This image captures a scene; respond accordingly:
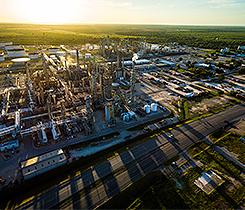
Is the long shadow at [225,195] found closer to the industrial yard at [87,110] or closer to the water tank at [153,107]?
the industrial yard at [87,110]

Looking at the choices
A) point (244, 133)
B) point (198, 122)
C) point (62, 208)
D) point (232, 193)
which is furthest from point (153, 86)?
point (62, 208)

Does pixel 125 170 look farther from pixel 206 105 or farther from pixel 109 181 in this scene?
pixel 206 105

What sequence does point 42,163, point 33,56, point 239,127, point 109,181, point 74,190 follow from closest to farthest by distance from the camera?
point 74,190
point 109,181
point 42,163
point 239,127
point 33,56

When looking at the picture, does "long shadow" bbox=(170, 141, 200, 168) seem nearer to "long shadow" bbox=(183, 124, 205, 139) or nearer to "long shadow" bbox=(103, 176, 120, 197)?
"long shadow" bbox=(183, 124, 205, 139)

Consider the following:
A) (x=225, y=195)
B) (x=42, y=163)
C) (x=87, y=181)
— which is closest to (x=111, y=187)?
(x=87, y=181)

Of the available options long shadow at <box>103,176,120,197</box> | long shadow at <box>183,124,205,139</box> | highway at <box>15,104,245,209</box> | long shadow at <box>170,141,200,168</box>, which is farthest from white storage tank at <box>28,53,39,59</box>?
long shadow at <box>170,141,200,168</box>

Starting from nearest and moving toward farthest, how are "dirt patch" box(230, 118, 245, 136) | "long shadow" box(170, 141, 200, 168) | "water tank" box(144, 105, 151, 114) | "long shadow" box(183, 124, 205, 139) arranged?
"long shadow" box(170, 141, 200, 168), "long shadow" box(183, 124, 205, 139), "dirt patch" box(230, 118, 245, 136), "water tank" box(144, 105, 151, 114)
